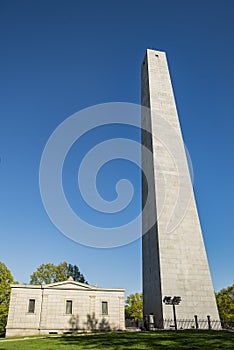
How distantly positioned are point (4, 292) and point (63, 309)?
18.6 metres

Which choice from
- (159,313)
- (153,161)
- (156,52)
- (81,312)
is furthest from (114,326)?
(156,52)

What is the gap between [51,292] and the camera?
2530 centimetres

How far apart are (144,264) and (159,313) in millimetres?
6271

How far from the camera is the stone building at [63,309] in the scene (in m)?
23.8

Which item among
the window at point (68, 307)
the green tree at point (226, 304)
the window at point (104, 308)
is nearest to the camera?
the window at point (68, 307)

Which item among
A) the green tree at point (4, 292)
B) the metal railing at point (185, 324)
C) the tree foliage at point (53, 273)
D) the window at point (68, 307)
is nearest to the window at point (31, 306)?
the window at point (68, 307)

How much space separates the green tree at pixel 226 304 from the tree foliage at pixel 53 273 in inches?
1054

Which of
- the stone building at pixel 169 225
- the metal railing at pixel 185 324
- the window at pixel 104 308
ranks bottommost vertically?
the metal railing at pixel 185 324

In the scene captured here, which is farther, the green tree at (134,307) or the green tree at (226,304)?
the green tree at (134,307)

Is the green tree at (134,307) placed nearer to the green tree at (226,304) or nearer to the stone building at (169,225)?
the green tree at (226,304)

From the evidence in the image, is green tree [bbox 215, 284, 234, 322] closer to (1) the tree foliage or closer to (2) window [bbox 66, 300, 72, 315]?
(1) the tree foliage

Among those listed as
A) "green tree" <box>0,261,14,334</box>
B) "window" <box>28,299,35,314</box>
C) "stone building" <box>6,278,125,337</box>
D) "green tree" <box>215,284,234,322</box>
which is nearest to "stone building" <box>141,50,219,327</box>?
"stone building" <box>6,278,125,337</box>

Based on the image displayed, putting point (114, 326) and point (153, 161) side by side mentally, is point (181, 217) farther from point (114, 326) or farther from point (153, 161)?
point (114, 326)

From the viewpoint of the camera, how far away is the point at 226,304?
52844 mm
